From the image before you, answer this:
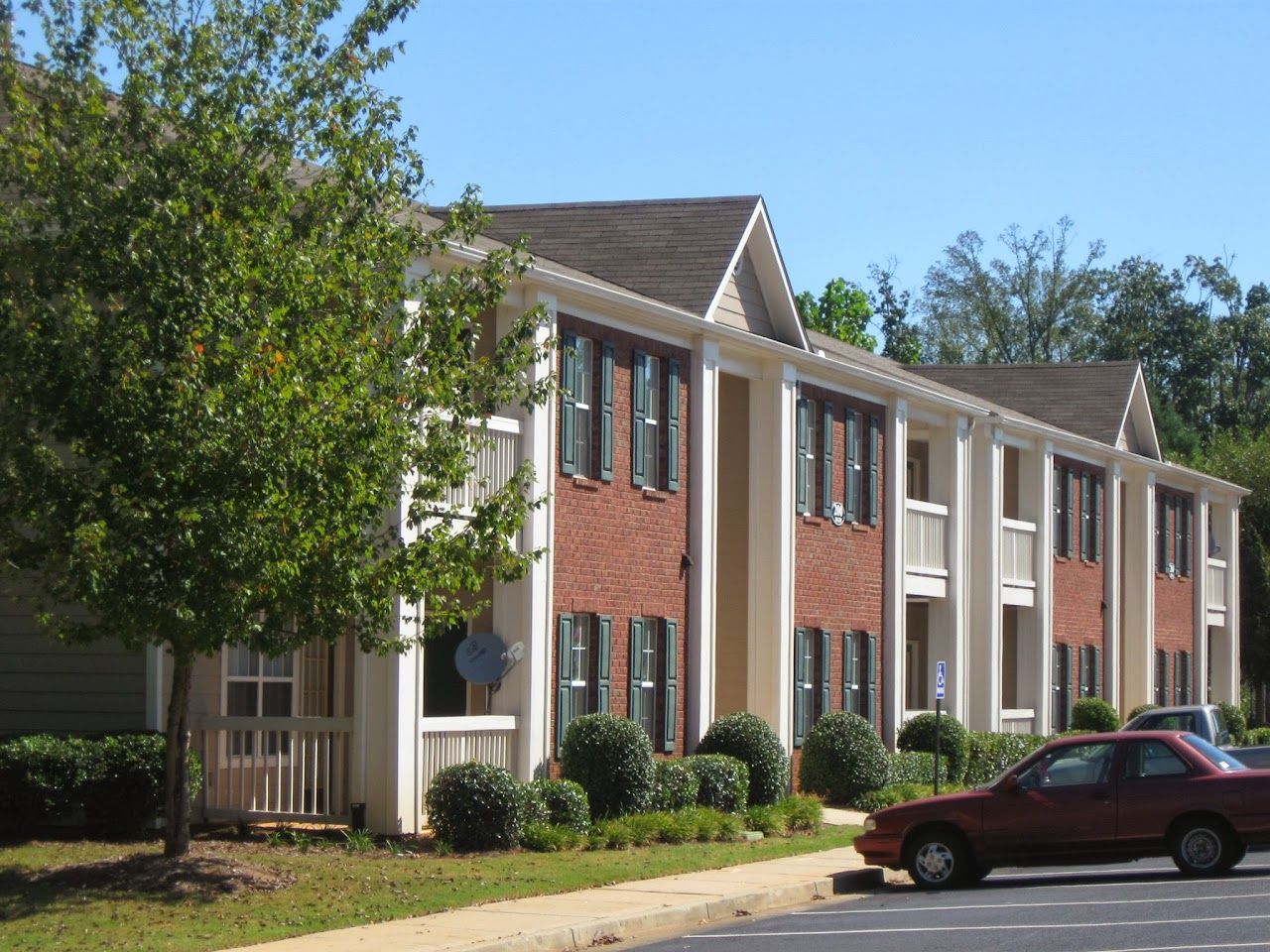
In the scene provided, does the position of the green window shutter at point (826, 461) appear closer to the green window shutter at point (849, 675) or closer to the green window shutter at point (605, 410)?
the green window shutter at point (849, 675)

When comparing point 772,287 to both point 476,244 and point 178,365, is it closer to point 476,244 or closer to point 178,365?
point 476,244

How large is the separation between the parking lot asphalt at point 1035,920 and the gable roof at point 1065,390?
25258 millimetres

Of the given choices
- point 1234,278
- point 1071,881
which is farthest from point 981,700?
point 1234,278

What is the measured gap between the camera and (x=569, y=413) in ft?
76.8

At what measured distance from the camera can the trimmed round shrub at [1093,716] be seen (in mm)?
39281

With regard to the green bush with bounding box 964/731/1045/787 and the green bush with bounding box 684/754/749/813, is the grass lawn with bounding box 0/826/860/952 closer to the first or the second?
the green bush with bounding box 684/754/749/813

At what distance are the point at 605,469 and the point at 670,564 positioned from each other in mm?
2324

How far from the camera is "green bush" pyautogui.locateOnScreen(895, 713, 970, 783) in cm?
3161

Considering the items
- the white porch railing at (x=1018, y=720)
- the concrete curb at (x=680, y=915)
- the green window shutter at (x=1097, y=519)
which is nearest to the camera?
the concrete curb at (x=680, y=915)

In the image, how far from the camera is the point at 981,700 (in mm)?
35625

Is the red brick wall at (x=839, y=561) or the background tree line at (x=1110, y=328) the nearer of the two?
the red brick wall at (x=839, y=561)

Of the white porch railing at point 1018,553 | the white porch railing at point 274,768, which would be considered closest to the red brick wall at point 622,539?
the white porch railing at point 274,768

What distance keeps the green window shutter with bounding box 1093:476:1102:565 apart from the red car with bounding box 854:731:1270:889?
23.6 meters

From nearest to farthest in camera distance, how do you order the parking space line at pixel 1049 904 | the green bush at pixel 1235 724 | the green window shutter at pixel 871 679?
the parking space line at pixel 1049 904
the green window shutter at pixel 871 679
the green bush at pixel 1235 724
